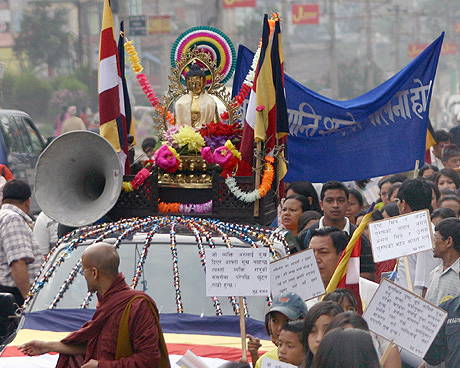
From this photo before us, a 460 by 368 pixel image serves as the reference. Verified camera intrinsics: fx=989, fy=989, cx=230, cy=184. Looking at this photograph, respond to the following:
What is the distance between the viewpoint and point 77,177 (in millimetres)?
8273

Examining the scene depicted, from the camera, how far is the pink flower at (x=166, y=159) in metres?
8.37

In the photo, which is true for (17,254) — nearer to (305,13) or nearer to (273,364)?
(273,364)

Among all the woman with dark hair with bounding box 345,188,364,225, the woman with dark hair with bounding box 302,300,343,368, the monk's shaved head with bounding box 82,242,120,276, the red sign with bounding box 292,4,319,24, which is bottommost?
the red sign with bounding box 292,4,319,24

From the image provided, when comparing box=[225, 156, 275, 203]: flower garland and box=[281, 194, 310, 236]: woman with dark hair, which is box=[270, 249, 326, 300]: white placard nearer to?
box=[225, 156, 275, 203]: flower garland

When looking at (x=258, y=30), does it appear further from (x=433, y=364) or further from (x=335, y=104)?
(x=433, y=364)

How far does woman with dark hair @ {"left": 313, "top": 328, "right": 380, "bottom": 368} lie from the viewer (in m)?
3.72

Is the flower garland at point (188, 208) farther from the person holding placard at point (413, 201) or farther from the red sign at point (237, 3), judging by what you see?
the red sign at point (237, 3)

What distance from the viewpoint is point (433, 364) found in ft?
20.2

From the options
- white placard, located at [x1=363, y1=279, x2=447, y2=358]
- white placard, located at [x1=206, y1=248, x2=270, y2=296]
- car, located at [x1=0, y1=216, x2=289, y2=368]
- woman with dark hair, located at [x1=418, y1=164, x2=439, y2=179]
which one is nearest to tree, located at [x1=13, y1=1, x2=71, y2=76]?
woman with dark hair, located at [x1=418, y1=164, x2=439, y2=179]

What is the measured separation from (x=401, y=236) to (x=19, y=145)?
37.8ft

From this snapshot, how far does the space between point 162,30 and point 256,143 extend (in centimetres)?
3070

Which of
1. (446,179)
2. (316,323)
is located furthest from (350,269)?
→ (446,179)

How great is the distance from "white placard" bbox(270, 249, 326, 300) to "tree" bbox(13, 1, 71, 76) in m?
33.6

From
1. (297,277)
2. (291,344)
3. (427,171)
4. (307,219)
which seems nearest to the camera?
(291,344)
